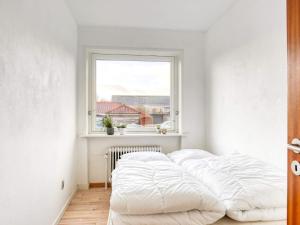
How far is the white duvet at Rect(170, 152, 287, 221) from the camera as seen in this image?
4.74 ft

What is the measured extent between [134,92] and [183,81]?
771 millimetres

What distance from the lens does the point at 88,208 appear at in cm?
259

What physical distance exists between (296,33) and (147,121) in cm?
277

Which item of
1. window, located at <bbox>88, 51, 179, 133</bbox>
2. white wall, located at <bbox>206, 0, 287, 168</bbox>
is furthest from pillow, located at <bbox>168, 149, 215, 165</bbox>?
window, located at <bbox>88, 51, 179, 133</bbox>

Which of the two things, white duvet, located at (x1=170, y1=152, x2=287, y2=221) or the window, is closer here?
white duvet, located at (x1=170, y1=152, x2=287, y2=221)

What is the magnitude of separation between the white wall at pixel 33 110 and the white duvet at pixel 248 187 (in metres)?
1.31

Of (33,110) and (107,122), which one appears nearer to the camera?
(33,110)

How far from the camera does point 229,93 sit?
2.71 m

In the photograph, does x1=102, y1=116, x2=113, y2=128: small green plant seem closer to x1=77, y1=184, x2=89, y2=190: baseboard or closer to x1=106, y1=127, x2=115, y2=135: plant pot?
x1=106, y1=127, x2=115, y2=135: plant pot

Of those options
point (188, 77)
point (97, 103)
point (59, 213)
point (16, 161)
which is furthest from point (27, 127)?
point (188, 77)

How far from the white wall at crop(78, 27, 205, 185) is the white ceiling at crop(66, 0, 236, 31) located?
0.13 metres

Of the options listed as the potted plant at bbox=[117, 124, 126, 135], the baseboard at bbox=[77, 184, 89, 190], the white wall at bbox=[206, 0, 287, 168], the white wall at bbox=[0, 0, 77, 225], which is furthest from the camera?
the potted plant at bbox=[117, 124, 126, 135]

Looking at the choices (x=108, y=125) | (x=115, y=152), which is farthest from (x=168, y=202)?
(x=108, y=125)

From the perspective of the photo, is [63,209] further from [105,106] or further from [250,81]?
[250,81]
